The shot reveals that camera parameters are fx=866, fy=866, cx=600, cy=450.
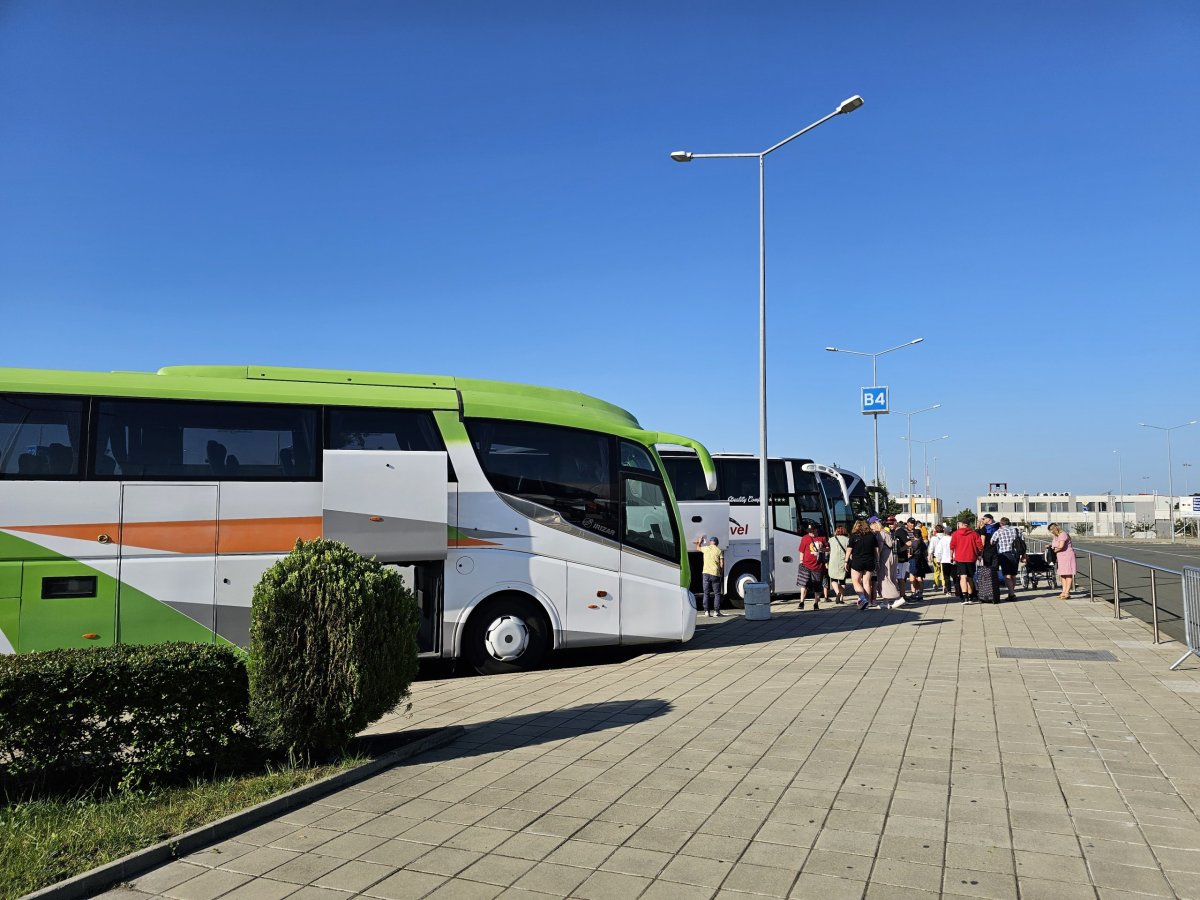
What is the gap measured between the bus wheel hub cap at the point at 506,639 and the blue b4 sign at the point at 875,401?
29.1 meters

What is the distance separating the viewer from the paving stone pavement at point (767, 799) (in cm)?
414

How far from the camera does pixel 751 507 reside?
20.4 meters

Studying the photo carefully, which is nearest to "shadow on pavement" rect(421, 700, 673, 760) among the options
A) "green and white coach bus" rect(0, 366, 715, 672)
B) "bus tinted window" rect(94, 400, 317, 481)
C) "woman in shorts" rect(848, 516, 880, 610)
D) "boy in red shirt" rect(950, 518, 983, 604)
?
"green and white coach bus" rect(0, 366, 715, 672)

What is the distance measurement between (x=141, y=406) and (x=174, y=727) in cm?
498

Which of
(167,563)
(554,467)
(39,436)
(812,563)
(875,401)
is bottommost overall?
(812,563)

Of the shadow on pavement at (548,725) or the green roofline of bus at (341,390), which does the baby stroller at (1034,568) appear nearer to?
the green roofline of bus at (341,390)

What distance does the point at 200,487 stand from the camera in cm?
948

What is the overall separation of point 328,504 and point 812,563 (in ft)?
38.9

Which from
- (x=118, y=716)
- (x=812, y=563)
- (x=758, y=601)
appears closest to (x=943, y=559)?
(x=812, y=563)

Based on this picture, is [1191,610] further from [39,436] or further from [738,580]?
[39,436]

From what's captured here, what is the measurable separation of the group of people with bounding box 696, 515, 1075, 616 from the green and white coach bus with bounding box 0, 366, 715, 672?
5.74 metres

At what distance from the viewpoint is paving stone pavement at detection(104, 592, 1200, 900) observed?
4137 millimetres

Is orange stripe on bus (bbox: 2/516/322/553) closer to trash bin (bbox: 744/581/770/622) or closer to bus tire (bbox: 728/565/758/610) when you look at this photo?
trash bin (bbox: 744/581/770/622)

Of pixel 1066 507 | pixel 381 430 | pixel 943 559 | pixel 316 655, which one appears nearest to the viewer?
pixel 316 655
